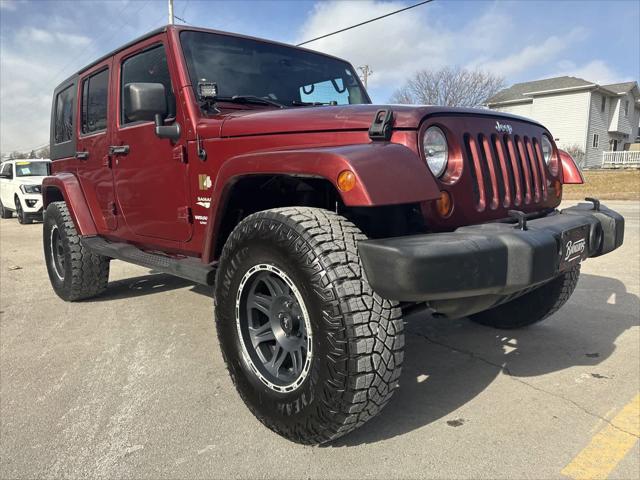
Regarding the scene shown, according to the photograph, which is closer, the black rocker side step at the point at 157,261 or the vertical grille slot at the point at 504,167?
the vertical grille slot at the point at 504,167

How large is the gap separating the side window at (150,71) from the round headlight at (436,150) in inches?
67.2

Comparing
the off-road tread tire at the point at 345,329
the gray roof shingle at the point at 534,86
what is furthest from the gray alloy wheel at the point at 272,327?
the gray roof shingle at the point at 534,86

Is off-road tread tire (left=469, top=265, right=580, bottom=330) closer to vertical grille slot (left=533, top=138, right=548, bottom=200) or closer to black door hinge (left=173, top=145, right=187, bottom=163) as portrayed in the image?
vertical grille slot (left=533, top=138, right=548, bottom=200)

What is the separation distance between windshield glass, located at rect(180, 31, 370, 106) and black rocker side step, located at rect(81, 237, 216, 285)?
1088 mm

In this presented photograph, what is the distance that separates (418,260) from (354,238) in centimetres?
35

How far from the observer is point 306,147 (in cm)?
223

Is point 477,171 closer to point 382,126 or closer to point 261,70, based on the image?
point 382,126

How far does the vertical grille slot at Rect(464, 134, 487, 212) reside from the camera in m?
2.29

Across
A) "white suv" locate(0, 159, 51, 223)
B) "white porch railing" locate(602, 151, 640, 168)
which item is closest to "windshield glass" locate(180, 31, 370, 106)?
"white suv" locate(0, 159, 51, 223)

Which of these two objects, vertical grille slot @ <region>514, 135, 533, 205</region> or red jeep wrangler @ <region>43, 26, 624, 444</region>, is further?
vertical grille slot @ <region>514, 135, 533, 205</region>

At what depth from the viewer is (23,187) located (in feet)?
43.8

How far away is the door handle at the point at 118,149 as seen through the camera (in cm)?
360

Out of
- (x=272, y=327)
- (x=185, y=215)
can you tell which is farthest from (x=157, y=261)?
(x=272, y=327)

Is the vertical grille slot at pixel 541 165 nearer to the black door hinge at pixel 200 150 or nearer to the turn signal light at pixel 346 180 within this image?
the turn signal light at pixel 346 180
